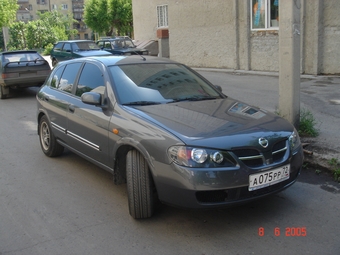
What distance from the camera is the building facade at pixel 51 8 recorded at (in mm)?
94188

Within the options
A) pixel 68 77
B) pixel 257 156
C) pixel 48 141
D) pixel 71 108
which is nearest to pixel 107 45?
pixel 48 141

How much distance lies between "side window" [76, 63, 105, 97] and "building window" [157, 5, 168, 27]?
2156 centimetres

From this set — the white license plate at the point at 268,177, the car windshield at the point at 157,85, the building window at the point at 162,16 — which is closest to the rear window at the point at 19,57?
the car windshield at the point at 157,85

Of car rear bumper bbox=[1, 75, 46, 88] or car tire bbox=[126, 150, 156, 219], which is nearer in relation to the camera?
car tire bbox=[126, 150, 156, 219]

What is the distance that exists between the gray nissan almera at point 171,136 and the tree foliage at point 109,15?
1435 inches

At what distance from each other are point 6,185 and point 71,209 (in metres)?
1.40

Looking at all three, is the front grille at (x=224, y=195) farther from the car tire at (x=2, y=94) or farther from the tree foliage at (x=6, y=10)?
the tree foliage at (x=6, y=10)

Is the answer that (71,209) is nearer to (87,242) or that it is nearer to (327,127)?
(87,242)

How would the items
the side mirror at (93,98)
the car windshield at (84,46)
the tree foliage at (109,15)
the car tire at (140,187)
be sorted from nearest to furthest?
the car tire at (140,187) → the side mirror at (93,98) → the car windshield at (84,46) → the tree foliage at (109,15)

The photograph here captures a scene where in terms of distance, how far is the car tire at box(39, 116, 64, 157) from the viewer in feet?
21.7

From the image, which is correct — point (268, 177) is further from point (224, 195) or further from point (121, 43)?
point (121, 43)

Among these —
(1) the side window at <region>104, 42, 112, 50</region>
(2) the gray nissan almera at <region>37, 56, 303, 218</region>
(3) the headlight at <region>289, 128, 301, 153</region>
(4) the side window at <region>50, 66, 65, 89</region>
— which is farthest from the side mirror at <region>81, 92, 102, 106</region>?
(1) the side window at <region>104, 42, 112, 50</region>
